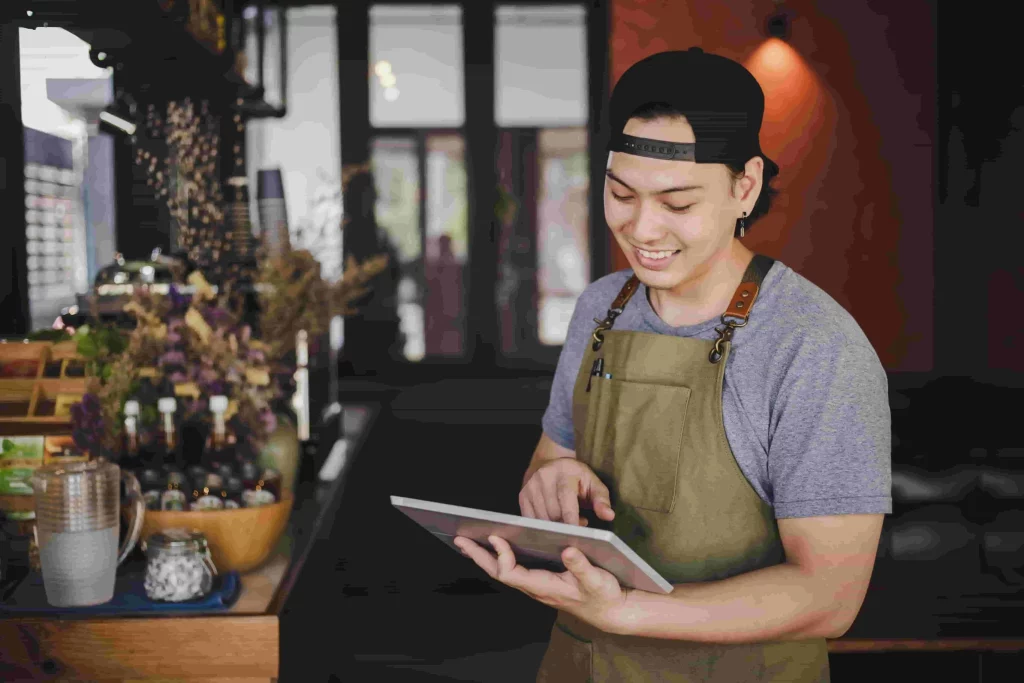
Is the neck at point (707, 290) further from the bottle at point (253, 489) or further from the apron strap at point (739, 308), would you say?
the bottle at point (253, 489)

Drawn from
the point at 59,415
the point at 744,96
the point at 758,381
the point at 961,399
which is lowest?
the point at 961,399

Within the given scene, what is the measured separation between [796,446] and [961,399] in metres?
5.99

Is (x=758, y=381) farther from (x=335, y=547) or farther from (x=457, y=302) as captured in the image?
(x=457, y=302)

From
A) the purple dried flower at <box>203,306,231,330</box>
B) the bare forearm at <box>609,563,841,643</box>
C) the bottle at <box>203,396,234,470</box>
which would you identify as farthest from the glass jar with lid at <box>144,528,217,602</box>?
the bare forearm at <box>609,563,841,643</box>

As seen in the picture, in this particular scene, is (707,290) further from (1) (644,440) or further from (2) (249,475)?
(2) (249,475)

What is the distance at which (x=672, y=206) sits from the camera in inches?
52.3

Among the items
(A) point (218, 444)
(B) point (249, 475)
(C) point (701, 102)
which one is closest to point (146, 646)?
(B) point (249, 475)

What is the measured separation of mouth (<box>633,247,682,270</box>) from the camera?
4.42 ft

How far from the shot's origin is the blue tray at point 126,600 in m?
1.79

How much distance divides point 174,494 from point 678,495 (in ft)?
3.40

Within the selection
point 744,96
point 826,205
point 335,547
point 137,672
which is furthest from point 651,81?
point 826,205

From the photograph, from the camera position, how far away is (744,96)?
4.35 ft

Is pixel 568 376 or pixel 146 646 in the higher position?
pixel 568 376

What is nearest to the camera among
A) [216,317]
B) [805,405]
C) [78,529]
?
[805,405]
